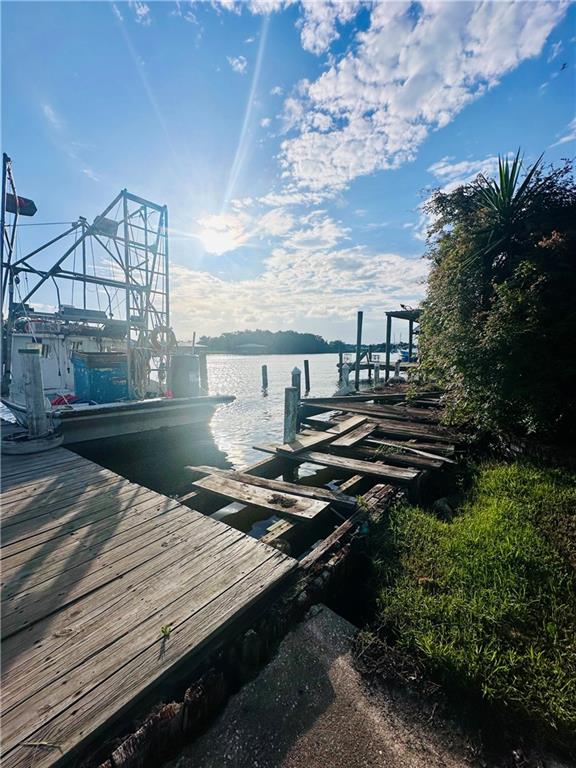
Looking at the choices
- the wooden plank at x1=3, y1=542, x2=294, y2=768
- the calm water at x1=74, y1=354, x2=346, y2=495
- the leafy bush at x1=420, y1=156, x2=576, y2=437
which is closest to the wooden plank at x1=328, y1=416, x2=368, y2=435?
the leafy bush at x1=420, y1=156, x2=576, y2=437

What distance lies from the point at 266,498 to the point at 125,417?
7.31 meters

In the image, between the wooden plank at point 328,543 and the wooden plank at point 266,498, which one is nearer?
the wooden plank at point 328,543

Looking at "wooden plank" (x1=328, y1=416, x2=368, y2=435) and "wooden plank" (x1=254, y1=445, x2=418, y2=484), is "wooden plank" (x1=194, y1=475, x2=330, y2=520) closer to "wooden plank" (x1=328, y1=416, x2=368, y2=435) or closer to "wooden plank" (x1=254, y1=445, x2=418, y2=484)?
"wooden plank" (x1=254, y1=445, x2=418, y2=484)

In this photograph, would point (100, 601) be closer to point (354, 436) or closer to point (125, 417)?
point (354, 436)

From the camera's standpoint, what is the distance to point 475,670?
1956 mm

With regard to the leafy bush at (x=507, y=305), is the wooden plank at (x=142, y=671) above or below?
below

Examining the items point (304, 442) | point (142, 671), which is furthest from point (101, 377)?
point (142, 671)

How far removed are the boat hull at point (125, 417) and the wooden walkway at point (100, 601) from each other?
16.4ft

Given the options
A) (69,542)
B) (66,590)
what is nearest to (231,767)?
(66,590)

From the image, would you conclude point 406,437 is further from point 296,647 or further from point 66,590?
point 66,590

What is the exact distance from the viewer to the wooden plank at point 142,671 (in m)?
1.47

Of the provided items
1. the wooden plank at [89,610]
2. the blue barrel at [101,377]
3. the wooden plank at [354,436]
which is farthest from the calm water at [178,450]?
the wooden plank at [89,610]

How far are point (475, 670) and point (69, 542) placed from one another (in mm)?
3410

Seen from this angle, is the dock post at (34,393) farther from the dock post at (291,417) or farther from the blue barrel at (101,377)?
the dock post at (291,417)
